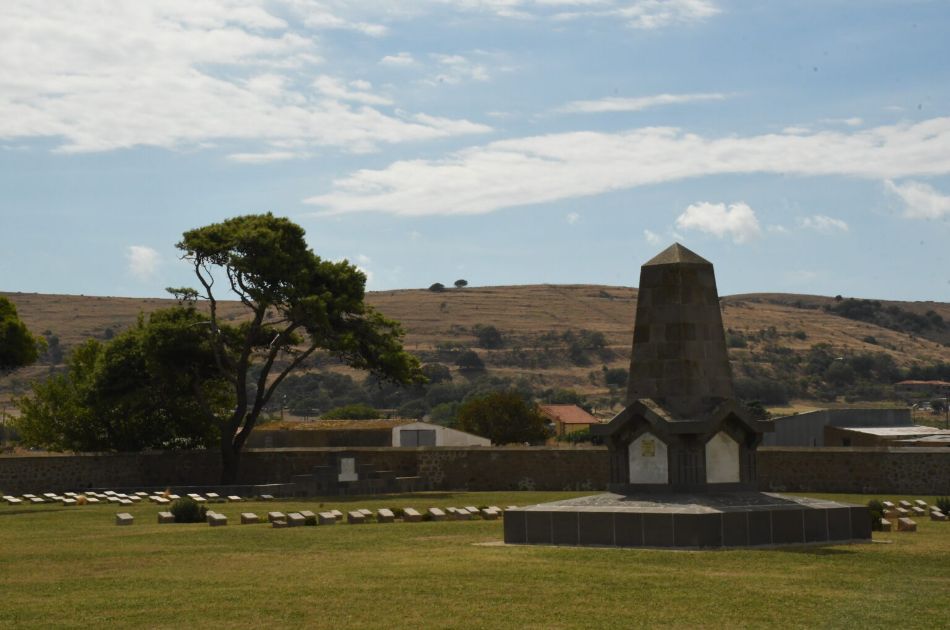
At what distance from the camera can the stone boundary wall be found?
3653 centimetres

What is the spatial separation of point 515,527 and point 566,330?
11387cm

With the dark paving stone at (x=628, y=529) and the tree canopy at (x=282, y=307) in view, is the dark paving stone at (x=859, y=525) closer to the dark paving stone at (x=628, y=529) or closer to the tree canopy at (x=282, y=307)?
the dark paving stone at (x=628, y=529)

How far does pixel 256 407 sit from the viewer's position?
→ 41500 millimetres

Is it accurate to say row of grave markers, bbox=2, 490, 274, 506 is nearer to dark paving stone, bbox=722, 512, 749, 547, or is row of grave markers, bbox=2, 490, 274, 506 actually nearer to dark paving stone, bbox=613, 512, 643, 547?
dark paving stone, bbox=613, 512, 643, 547

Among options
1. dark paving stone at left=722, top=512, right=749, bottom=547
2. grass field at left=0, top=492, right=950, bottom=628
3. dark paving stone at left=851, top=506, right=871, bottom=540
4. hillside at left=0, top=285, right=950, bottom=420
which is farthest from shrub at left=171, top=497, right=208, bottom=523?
hillside at left=0, top=285, right=950, bottom=420

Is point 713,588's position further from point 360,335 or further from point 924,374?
point 924,374

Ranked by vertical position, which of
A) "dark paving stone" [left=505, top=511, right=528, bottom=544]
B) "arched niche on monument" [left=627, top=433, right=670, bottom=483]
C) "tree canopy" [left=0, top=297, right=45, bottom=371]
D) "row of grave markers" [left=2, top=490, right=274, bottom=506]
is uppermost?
"tree canopy" [left=0, top=297, right=45, bottom=371]

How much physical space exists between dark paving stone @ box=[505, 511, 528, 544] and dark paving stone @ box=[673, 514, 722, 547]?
2.42m

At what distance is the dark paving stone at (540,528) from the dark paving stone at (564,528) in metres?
0.07

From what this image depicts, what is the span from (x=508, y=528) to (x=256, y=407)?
22639 millimetres

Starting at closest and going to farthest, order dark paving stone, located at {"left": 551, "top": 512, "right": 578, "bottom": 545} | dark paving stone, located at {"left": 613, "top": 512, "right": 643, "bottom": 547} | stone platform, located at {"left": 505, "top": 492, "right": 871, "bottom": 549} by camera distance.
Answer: stone platform, located at {"left": 505, "top": 492, "right": 871, "bottom": 549}
dark paving stone, located at {"left": 613, "top": 512, "right": 643, "bottom": 547}
dark paving stone, located at {"left": 551, "top": 512, "right": 578, "bottom": 545}

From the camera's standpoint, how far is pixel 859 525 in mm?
20266

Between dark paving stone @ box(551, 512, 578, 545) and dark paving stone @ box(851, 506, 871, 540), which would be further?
dark paving stone @ box(851, 506, 871, 540)

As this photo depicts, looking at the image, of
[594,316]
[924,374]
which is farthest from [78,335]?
[924,374]
